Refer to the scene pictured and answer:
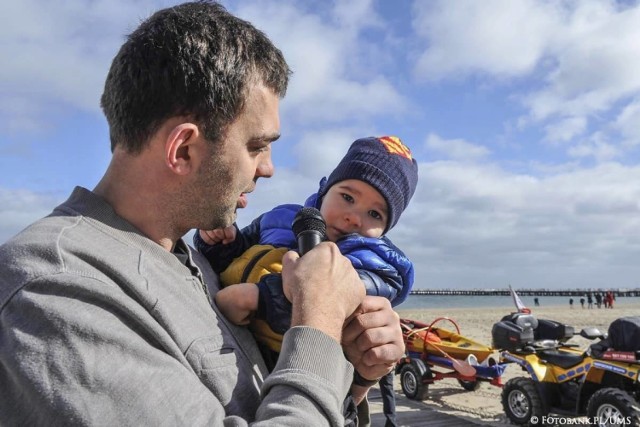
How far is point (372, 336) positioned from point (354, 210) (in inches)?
40.9

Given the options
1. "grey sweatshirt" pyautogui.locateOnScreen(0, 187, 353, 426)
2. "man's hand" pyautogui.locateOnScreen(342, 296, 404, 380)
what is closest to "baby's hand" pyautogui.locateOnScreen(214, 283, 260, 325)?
"grey sweatshirt" pyautogui.locateOnScreen(0, 187, 353, 426)

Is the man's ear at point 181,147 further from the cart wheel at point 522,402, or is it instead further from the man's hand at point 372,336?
the cart wheel at point 522,402

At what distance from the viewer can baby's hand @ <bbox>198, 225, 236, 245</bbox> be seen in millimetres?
2428

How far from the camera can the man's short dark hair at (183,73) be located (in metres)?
1.63

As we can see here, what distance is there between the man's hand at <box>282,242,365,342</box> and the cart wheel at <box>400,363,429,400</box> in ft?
29.1

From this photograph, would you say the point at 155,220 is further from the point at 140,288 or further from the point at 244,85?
the point at 244,85

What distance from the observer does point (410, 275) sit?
2.53 metres

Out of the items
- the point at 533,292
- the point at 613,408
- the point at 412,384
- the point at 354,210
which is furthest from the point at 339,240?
the point at 533,292

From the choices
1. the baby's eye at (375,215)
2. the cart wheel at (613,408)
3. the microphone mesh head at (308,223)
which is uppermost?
the baby's eye at (375,215)

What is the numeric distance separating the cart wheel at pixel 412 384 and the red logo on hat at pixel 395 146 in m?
7.67

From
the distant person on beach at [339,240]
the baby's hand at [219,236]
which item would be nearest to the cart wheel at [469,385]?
the distant person on beach at [339,240]

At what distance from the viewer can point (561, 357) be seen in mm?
7543

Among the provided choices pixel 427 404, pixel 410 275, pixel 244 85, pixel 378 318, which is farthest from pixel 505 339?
pixel 244 85

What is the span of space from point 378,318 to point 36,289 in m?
1.07
